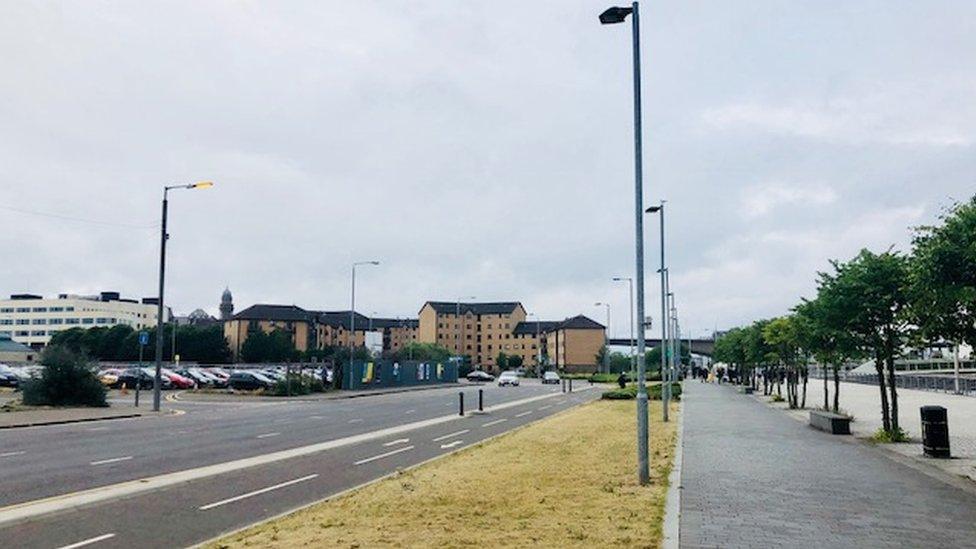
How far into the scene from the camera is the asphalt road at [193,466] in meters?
9.25

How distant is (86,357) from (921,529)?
33.1m

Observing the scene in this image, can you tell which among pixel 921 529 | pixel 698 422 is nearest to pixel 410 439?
pixel 698 422

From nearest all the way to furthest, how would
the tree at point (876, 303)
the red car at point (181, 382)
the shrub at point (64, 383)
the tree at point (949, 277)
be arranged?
A: the tree at point (949, 277), the tree at point (876, 303), the shrub at point (64, 383), the red car at point (181, 382)

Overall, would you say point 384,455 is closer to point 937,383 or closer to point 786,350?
point 786,350

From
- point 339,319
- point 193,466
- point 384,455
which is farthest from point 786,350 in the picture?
point 339,319

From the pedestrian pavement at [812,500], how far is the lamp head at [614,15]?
292 inches

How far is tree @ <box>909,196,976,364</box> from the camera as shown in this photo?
11508mm

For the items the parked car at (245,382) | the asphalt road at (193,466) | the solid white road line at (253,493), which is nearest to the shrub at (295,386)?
the parked car at (245,382)

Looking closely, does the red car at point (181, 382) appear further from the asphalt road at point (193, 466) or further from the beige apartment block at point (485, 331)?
the beige apartment block at point (485, 331)

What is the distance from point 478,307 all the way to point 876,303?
504 feet

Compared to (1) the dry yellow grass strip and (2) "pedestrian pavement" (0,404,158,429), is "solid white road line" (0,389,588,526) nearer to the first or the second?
(1) the dry yellow grass strip

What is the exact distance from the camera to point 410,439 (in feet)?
65.3

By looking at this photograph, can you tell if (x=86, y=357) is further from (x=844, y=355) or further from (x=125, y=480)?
(x=844, y=355)

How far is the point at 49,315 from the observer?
493 feet
